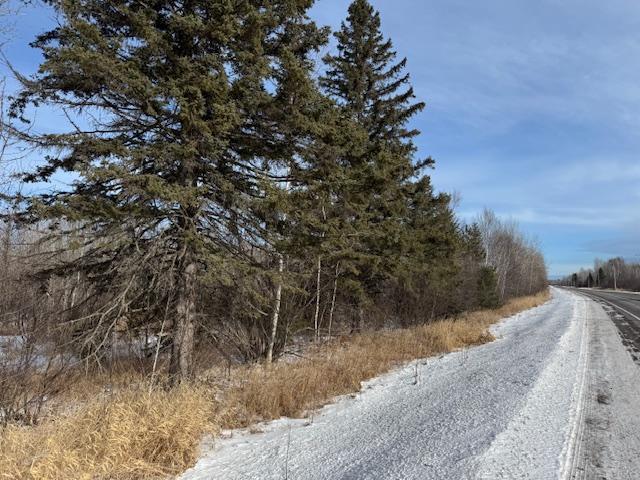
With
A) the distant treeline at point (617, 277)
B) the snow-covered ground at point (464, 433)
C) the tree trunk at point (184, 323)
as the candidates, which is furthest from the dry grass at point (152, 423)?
the distant treeline at point (617, 277)

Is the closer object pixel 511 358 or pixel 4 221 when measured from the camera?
pixel 4 221

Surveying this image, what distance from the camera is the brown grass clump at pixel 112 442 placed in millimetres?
4605

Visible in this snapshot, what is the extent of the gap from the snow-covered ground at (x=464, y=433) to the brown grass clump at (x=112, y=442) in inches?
15.8

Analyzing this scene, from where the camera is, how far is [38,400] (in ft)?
23.8

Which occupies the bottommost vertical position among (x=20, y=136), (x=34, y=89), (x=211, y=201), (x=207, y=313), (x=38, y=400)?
(x=38, y=400)

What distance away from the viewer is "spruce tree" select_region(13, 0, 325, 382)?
7043 millimetres

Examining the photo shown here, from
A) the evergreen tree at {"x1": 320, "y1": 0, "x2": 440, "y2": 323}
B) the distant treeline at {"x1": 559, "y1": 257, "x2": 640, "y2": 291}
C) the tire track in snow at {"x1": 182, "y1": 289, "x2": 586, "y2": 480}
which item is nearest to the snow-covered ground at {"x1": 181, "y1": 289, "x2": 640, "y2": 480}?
the tire track in snow at {"x1": 182, "y1": 289, "x2": 586, "y2": 480}

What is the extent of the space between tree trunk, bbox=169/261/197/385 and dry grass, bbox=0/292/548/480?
883 millimetres

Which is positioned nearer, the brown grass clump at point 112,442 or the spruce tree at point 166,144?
the brown grass clump at point 112,442

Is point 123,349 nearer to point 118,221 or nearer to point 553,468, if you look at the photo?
point 118,221

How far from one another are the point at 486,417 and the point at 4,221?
7848 millimetres

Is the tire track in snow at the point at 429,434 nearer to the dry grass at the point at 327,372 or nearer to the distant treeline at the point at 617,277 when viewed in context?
the dry grass at the point at 327,372

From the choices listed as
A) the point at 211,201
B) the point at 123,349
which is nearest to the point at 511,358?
the point at 211,201

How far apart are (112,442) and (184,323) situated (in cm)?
339
